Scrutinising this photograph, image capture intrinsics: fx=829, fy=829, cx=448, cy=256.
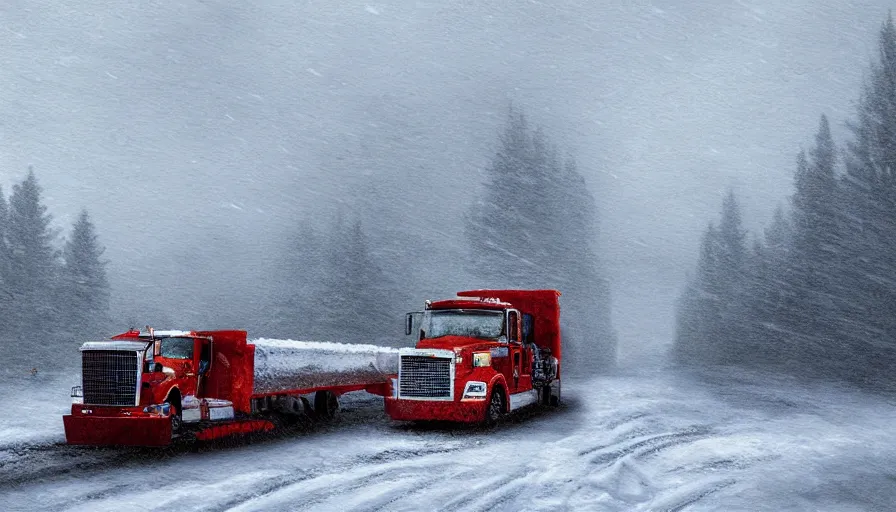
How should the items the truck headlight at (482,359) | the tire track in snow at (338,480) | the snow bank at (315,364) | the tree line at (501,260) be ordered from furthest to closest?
1. the tree line at (501,260)
2. the truck headlight at (482,359)
3. the snow bank at (315,364)
4. the tire track in snow at (338,480)

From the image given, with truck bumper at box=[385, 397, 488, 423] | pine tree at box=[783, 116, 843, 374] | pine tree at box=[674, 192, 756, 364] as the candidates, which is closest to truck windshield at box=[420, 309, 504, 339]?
truck bumper at box=[385, 397, 488, 423]

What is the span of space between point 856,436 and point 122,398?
45.5 ft

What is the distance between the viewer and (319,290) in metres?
68.0

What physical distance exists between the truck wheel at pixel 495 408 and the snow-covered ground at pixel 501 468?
41 cm

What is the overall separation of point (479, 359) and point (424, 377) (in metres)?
1.27

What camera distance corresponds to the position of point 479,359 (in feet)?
59.8

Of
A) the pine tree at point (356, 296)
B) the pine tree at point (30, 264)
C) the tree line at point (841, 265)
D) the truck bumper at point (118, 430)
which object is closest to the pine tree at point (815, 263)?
the tree line at point (841, 265)

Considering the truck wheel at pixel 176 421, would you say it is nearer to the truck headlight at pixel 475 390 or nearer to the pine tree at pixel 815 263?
the truck headlight at pixel 475 390

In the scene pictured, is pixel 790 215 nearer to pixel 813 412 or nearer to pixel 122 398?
pixel 813 412

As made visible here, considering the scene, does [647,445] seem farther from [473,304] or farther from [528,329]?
[528,329]

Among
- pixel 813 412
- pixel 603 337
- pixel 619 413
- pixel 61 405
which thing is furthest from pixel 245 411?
pixel 603 337

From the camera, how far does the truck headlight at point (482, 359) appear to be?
1816 centimetres

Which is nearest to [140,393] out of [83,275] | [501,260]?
[83,275]

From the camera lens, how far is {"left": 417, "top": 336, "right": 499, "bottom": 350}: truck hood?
726 inches
